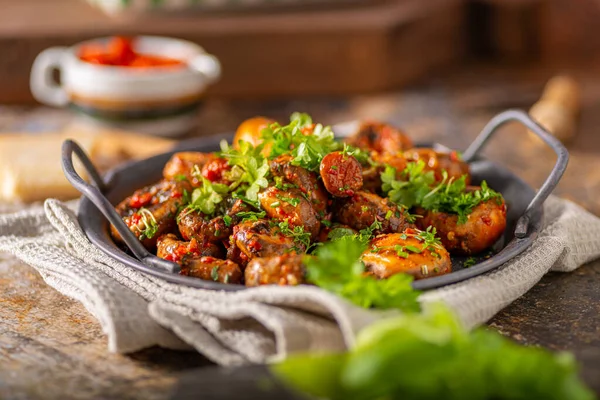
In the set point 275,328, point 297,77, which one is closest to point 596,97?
point 297,77

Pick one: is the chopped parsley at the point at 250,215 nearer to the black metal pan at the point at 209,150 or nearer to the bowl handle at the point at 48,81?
the black metal pan at the point at 209,150

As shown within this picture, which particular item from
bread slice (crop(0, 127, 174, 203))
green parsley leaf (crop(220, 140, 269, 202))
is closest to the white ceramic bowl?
bread slice (crop(0, 127, 174, 203))

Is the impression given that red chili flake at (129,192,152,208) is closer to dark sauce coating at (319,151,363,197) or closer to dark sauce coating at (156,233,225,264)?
dark sauce coating at (156,233,225,264)

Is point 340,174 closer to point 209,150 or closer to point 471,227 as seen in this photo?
point 471,227

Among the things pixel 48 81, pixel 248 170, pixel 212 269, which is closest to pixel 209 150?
pixel 248 170

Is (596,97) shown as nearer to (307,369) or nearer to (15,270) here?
(15,270)

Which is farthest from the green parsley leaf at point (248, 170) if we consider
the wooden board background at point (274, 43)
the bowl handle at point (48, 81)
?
the wooden board background at point (274, 43)
